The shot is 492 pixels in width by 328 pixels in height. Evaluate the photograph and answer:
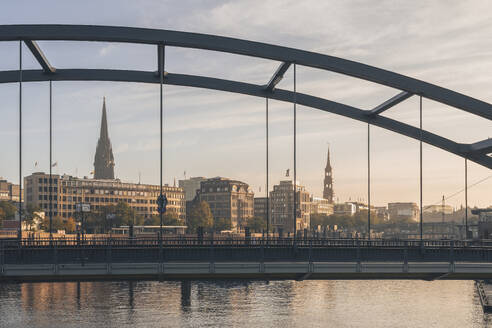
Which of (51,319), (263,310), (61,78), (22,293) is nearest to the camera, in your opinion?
(61,78)

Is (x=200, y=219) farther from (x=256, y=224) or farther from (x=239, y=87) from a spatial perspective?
(x=239, y=87)

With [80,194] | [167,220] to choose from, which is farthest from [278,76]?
[80,194]

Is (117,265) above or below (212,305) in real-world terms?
above

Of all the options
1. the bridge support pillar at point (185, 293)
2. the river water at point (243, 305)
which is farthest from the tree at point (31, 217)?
the bridge support pillar at point (185, 293)

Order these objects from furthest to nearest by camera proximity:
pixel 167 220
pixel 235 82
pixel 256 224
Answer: pixel 256 224 < pixel 167 220 < pixel 235 82

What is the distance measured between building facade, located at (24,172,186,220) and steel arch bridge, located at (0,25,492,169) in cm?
12672

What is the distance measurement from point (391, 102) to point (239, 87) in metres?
8.36

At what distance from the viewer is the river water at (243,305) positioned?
6134cm

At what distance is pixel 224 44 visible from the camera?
30.7 m

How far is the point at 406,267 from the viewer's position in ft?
89.8

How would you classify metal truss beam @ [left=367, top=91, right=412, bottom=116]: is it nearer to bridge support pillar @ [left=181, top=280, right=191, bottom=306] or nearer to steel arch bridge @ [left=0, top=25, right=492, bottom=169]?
steel arch bridge @ [left=0, top=25, right=492, bottom=169]

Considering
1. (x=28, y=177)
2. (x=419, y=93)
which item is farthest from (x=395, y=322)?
(x=28, y=177)

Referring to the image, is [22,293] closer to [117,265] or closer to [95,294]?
[95,294]

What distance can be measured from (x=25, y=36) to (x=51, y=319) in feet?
122
